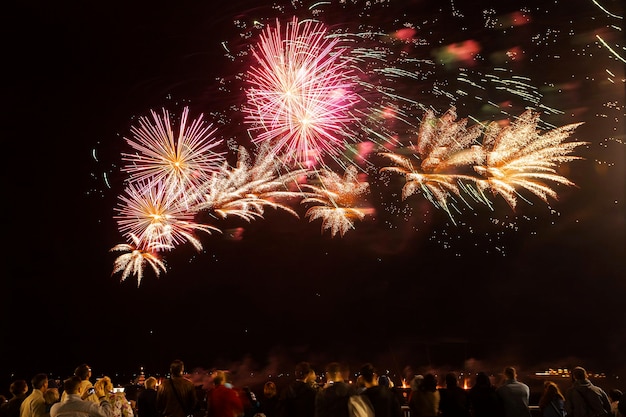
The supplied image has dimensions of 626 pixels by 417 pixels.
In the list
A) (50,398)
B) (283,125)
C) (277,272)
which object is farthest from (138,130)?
(277,272)

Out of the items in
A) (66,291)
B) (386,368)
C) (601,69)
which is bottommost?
(386,368)

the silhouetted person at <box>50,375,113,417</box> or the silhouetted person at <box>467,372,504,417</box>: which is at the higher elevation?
the silhouetted person at <box>50,375,113,417</box>

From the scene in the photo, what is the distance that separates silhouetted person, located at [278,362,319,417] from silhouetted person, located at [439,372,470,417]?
152 centimetres

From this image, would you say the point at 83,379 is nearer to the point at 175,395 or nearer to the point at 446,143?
the point at 175,395

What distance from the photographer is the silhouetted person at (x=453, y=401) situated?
755cm

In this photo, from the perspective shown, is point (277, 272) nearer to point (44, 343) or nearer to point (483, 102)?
point (44, 343)

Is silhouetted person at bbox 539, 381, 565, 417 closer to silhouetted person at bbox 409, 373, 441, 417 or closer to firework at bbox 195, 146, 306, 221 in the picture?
silhouetted person at bbox 409, 373, 441, 417

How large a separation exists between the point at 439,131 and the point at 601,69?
1018 centimetres

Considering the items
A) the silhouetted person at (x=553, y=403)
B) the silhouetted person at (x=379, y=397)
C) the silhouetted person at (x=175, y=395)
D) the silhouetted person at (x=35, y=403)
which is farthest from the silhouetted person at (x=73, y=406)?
the silhouetted person at (x=553, y=403)

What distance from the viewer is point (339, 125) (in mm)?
18531

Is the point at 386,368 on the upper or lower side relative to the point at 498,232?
lower

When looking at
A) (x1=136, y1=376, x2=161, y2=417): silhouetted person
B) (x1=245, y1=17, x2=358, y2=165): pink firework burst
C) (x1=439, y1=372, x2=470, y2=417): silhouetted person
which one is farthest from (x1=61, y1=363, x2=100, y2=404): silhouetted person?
(x1=245, y1=17, x2=358, y2=165): pink firework burst

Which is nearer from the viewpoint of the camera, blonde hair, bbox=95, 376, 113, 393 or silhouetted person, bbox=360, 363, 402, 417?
silhouetted person, bbox=360, 363, 402, 417

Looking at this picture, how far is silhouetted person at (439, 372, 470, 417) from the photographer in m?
7.55
